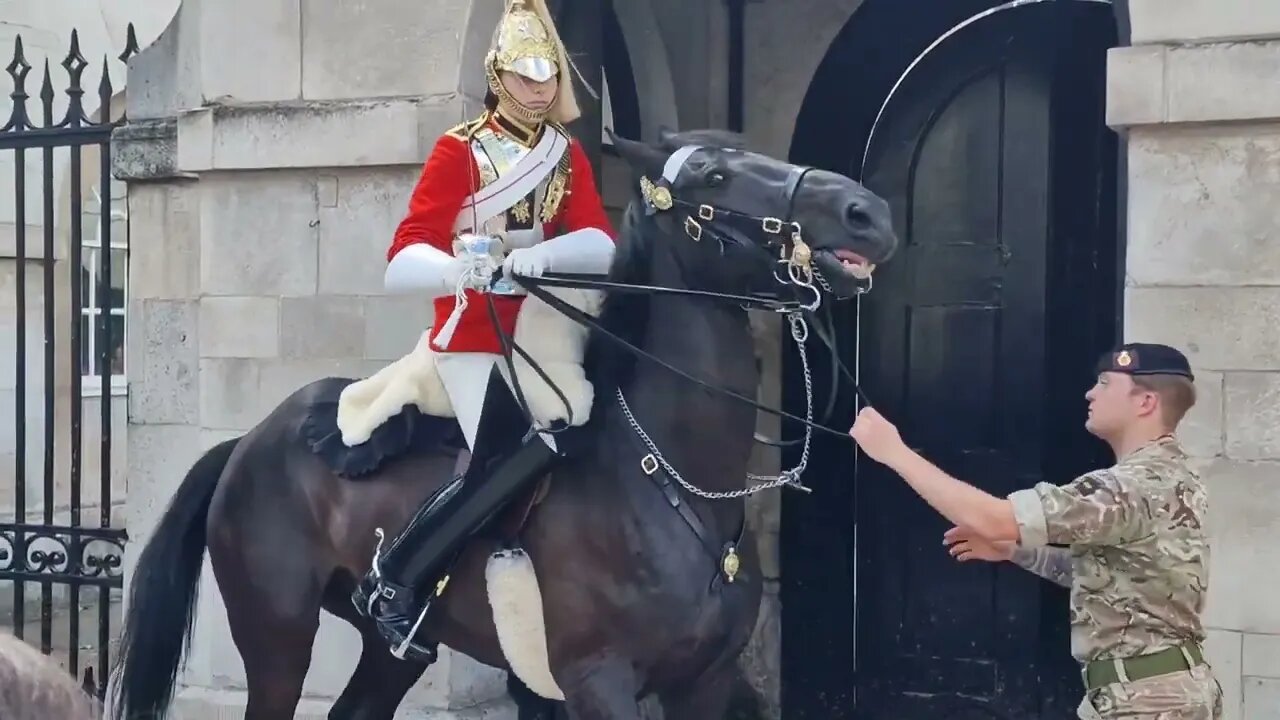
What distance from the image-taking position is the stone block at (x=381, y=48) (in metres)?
5.34

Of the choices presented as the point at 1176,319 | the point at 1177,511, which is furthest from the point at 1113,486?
the point at 1176,319

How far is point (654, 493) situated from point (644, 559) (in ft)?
0.52

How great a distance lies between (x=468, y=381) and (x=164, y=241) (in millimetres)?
2668

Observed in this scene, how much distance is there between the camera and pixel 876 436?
10.3ft

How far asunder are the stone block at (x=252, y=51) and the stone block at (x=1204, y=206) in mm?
3036

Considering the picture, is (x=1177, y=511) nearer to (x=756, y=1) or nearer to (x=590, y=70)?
(x=590, y=70)

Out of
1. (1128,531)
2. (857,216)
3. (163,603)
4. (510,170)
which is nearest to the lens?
(1128,531)

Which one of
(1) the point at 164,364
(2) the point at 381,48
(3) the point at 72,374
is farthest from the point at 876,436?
(3) the point at 72,374

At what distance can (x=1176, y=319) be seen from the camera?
4.27 m

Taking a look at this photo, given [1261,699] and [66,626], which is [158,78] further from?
[1261,699]

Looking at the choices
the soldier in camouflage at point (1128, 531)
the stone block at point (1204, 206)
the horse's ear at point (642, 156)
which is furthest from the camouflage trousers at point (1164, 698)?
the horse's ear at point (642, 156)

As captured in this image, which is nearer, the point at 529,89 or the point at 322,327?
the point at 529,89

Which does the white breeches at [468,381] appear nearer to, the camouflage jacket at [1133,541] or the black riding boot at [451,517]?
the black riding boot at [451,517]

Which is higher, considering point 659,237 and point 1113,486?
point 659,237
